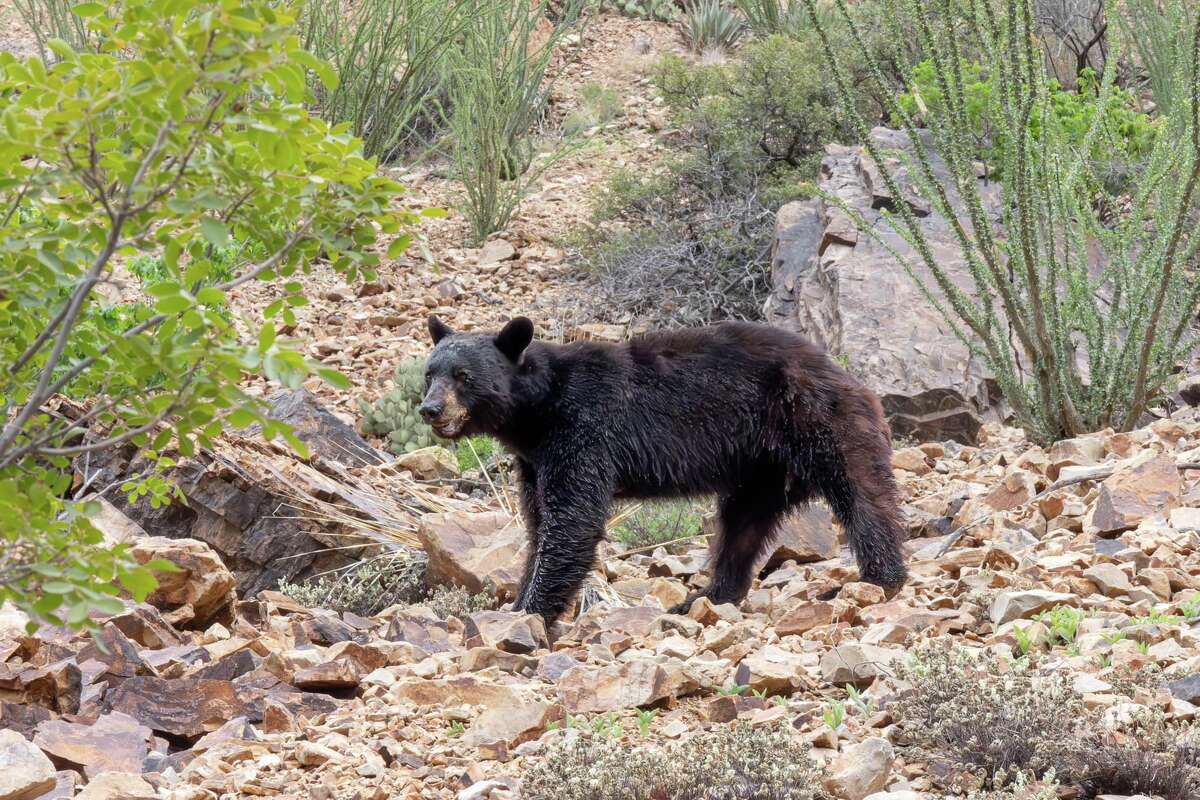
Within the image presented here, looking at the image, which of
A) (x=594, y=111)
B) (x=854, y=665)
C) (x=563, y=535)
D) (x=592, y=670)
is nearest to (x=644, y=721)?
(x=592, y=670)

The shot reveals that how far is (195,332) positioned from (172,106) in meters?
0.36

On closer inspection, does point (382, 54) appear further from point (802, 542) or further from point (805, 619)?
point (805, 619)

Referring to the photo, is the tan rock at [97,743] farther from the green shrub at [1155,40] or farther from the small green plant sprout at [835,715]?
the green shrub at [1155,40]

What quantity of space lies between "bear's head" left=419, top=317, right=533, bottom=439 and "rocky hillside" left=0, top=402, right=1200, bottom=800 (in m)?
0.72

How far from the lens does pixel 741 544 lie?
249 inches

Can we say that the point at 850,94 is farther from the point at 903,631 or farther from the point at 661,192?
the point at 661,192

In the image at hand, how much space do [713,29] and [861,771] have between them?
17063 millimetres

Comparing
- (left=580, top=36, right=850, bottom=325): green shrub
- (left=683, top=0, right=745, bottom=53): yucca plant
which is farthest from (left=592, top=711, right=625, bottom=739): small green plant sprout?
(left=683, top=0, right=745, bottom=53): yucca plant

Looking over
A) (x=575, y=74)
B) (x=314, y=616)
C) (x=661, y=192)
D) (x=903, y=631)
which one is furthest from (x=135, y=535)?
(x=575, y=74)

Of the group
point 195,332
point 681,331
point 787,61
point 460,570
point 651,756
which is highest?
Answer: point 787,61

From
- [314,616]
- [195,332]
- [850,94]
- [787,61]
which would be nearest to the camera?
[195,332]

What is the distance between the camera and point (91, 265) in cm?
Answer: 214

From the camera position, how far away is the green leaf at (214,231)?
75.7 inches

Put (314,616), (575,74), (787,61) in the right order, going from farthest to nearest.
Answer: (575,74) → (787,61) → (314,616)
